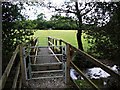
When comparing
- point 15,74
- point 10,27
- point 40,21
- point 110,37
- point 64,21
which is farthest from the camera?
point 64,21

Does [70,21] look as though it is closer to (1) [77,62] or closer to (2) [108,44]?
(1) [77,62]

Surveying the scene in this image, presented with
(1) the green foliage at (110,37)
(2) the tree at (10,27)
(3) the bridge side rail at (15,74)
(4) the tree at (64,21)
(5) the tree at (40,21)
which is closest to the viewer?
(3) the bridge side rail at (15,74)

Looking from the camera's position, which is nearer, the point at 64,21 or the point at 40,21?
the point at 40,21

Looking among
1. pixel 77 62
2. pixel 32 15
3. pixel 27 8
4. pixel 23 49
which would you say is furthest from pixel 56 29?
pixel 23 49

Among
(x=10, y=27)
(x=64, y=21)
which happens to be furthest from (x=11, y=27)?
(x=64, y=21)

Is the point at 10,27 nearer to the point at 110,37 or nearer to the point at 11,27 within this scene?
the point at 11,27

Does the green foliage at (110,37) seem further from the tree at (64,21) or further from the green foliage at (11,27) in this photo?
the tree at (64,21)

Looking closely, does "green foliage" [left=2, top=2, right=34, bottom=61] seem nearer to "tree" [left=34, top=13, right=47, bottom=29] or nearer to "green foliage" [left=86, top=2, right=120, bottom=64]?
"tree" [left=34, top=13, right=47, bottom=29]

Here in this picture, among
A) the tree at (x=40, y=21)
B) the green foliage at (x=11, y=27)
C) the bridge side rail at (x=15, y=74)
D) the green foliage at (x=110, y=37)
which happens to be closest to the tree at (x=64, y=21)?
the tree at (x=40, y=21)

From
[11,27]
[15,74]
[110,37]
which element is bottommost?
[15,74]

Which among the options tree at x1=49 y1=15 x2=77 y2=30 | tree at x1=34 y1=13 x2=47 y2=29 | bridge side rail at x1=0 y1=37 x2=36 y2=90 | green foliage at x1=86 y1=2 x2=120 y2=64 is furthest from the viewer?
tree at x1=49 y1=15 x2=77 y2=30

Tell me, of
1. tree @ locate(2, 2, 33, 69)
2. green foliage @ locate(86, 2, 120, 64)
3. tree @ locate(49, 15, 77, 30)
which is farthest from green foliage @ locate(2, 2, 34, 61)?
tree @ locate(49, 15, 77, 30)

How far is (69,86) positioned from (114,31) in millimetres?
866

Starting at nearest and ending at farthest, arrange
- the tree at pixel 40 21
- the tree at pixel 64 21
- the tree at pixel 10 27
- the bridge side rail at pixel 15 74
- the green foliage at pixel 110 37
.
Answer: the bridge side rail at pixel 15 74 → the green foliage at pixel 110 37 → the tree at pixel 10 27 → the tree at pixel 40 21 → the tree at pixel 64 21
